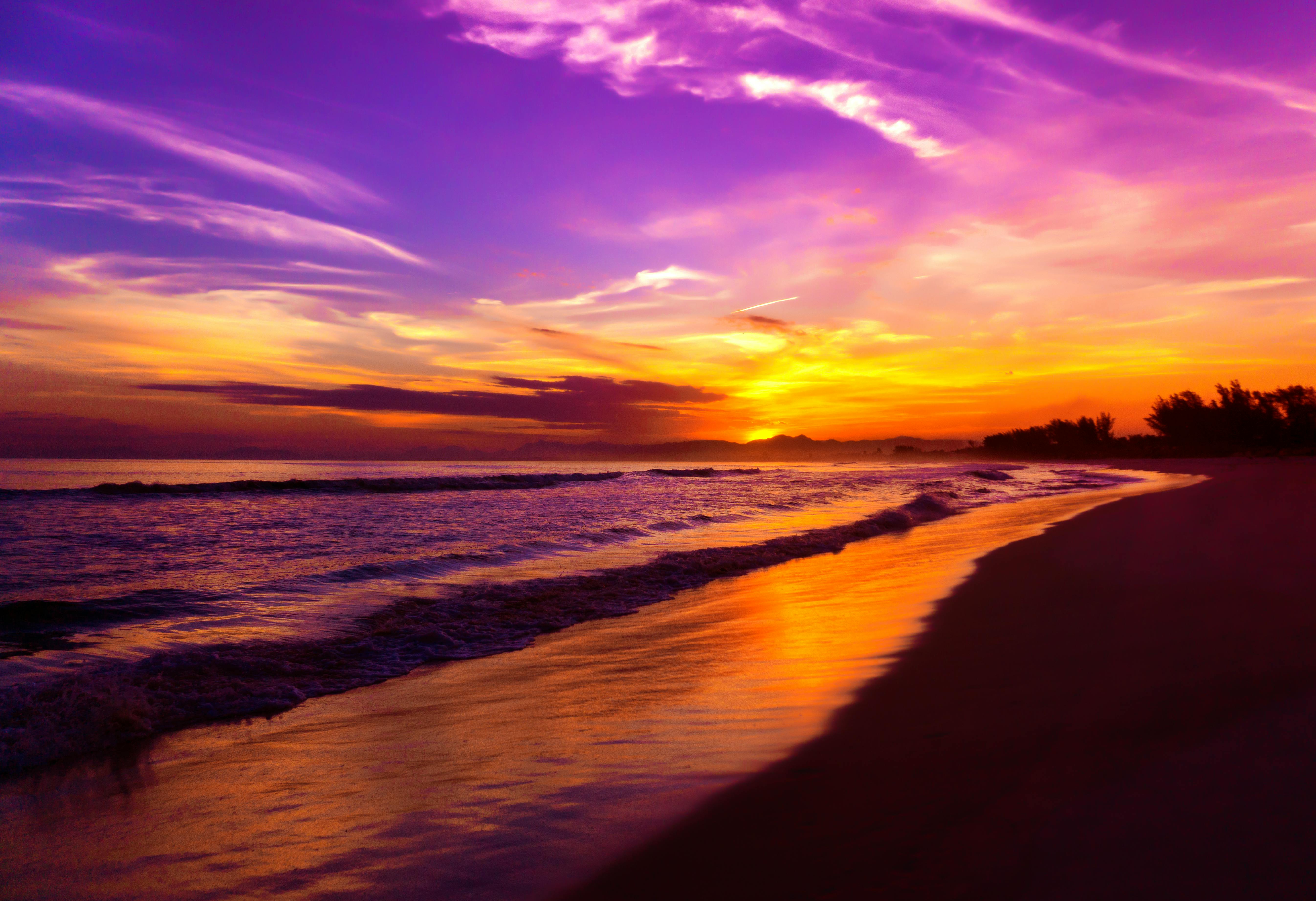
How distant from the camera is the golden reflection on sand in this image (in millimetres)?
2523

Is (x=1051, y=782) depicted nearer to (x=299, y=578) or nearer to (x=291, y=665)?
(x=291, y=665)

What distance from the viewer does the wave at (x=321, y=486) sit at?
76.4 feet

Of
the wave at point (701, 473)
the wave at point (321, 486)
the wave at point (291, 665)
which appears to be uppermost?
the wave at point (321, 486)

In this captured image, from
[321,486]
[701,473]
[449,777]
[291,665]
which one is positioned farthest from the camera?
[701,473]

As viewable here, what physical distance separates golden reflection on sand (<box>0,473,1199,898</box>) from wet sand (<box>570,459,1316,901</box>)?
324mm

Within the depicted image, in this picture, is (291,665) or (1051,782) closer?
(1051,782)

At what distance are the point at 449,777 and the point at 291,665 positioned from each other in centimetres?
295

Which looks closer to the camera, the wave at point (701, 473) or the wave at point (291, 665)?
the wave at point (291, 665)

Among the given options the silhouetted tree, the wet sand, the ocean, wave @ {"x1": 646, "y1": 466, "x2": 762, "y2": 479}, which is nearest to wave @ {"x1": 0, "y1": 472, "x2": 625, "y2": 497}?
the ocean

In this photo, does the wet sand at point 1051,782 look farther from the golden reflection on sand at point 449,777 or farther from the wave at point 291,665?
the wave at point 291,665

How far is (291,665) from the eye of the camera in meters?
5.45

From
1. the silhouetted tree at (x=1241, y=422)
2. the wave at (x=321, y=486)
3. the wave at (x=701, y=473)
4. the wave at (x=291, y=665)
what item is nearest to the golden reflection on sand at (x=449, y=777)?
the wave at (x=291, y=665)

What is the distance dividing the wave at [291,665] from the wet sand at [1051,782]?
3.66m

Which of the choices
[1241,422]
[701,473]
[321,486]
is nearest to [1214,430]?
[1241,422]
